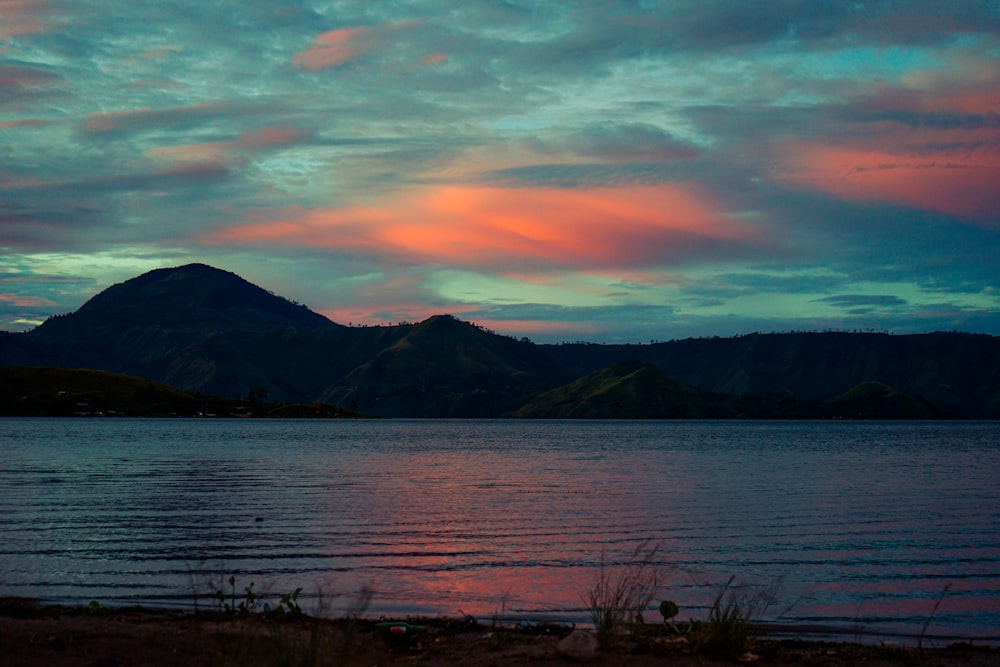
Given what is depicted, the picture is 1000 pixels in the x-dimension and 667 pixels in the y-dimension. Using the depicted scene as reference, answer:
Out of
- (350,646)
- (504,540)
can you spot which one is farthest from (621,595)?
(504,540)

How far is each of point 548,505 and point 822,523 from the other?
16.0 m

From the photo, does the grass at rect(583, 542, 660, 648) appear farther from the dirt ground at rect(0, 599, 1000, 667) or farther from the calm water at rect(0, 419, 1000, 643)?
the calm water at rect(0, 419, 1000, 643)

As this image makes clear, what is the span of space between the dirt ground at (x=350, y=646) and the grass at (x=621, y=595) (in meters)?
0.43

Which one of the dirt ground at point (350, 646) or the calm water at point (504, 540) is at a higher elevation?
the dirt ground at point (350, 646)

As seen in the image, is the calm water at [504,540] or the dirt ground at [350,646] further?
the calm water at [504,540]

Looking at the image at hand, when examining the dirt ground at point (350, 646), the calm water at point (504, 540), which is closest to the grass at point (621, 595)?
the dirt ground at point (350, 646)

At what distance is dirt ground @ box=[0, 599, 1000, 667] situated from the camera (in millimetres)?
17219

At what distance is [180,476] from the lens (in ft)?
252

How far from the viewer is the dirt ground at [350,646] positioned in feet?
56.5

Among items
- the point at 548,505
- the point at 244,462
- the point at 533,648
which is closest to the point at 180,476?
the point at 244,462

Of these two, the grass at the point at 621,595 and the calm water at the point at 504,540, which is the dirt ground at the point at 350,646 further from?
the calm water at the point at 504,540

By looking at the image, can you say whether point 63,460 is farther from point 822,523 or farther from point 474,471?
point 822,523

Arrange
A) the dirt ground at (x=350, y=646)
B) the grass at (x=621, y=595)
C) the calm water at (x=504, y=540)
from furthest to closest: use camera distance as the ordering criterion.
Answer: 1. the calm water at (x=504, y=540)
2. the grass at (x=621, y=595)
3. the dirt ground at (x=350, y=646)

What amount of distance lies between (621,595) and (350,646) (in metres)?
6.99
